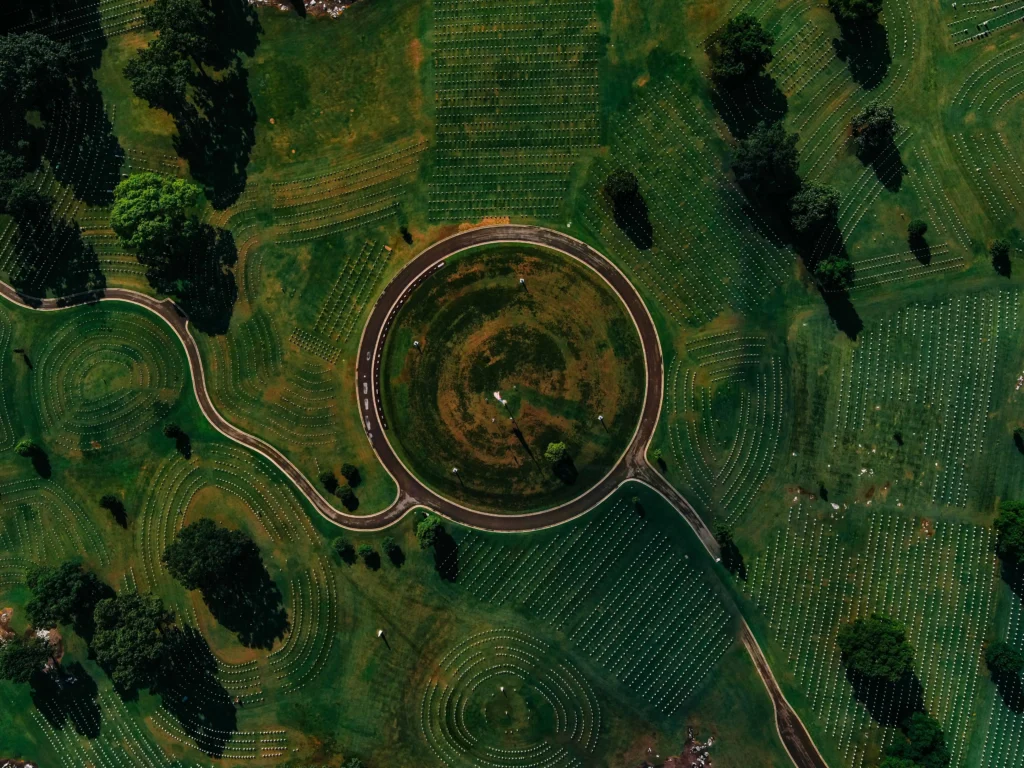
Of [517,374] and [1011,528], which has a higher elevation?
[517,374]

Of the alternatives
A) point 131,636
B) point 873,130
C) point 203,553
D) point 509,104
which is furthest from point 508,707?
point 873,130

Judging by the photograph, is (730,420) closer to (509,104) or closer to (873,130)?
(873,130)

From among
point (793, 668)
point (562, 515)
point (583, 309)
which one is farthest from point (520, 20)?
point (793, 668)

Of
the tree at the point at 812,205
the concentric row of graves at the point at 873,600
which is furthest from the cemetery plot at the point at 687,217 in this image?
the concentric row of graves at the point at 873,600

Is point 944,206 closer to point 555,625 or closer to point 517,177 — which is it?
point 517,177

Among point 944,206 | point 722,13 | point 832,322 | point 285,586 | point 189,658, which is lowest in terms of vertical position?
point 189,658

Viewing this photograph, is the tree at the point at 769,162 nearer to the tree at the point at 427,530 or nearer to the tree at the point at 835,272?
the tree at the point at 835,272
